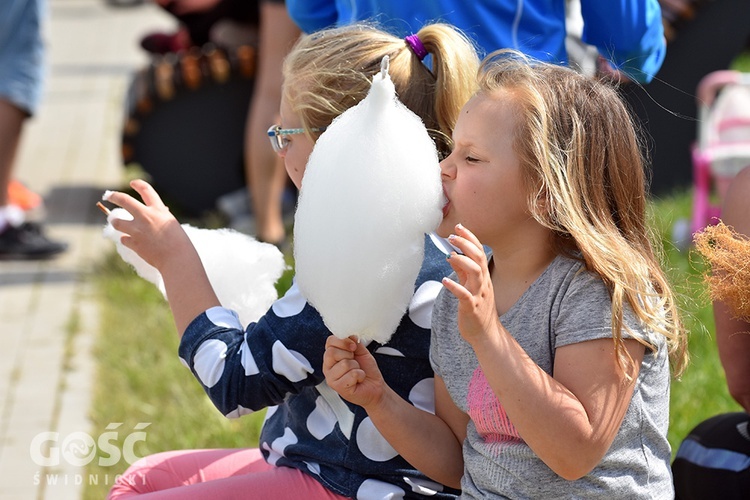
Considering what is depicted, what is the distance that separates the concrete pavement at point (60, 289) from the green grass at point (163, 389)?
0.08 meters

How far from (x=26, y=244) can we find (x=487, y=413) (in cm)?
374

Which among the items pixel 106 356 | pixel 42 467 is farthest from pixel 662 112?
pixel 42 467

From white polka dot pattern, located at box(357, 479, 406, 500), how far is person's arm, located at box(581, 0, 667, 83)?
3.72 ft

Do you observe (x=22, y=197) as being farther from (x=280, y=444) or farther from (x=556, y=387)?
(x=556, y=387)

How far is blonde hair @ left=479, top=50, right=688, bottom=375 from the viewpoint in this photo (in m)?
1.55

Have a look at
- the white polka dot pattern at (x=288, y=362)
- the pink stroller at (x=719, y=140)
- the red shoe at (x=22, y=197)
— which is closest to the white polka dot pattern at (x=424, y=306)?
the white polka dot pattern at (x=288, y=362)

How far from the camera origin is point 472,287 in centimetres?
145

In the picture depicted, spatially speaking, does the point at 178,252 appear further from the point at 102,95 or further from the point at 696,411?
the point at 102,95

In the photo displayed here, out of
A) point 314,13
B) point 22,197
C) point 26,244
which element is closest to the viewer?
point 314,13

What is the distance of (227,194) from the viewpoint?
211 inches

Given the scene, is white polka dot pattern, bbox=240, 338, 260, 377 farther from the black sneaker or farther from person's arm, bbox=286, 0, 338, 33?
the black sneaker

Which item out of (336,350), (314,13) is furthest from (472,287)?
(314,13)

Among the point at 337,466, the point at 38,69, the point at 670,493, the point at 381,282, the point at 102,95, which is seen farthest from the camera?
the point at 102,95

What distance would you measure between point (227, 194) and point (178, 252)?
3.52 m
